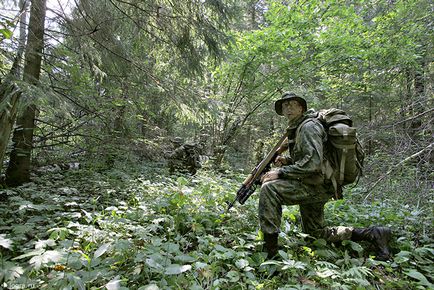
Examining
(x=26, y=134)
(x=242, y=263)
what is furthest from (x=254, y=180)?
(x=26, y=134)

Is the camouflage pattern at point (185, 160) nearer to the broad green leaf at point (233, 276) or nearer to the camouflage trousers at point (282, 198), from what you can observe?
the camouflage trousers at point (282, 198)

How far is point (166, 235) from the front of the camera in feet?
11.7

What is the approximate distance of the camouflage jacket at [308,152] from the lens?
9.84 feet

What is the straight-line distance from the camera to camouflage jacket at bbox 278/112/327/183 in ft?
9.84

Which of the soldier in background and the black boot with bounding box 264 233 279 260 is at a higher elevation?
the soldier in background

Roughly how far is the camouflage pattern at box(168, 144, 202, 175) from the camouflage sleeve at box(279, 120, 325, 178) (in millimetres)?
6076

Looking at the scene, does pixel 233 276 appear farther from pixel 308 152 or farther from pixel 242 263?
pixel 308 152

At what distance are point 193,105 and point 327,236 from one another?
402 centimetres

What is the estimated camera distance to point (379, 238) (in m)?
3.28

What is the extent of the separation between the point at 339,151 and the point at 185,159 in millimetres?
6671

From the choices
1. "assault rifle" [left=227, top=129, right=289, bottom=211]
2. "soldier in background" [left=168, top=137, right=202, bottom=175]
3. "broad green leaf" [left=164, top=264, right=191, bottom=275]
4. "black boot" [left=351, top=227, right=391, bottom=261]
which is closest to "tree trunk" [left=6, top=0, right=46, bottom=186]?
"soldier in background" [left=168, top=137, right=202, bottom=175]

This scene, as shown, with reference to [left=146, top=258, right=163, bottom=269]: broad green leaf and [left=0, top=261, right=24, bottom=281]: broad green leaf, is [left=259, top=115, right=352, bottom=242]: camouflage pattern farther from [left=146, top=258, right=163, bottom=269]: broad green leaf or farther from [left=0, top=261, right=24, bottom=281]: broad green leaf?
[left=0, top=261, right=24, bottom=281]: broad green leaf

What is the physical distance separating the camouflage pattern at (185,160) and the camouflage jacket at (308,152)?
19.8ft

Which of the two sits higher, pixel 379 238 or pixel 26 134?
pixel 26 134
